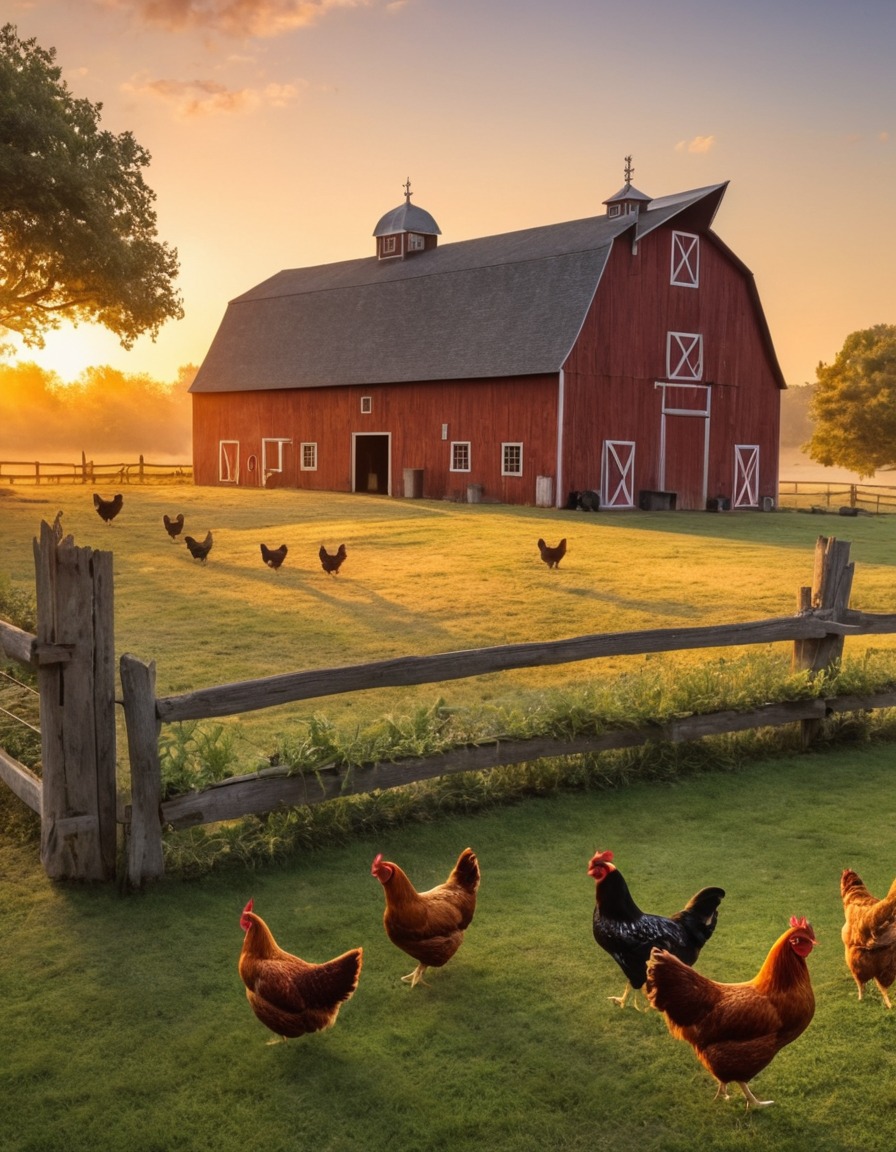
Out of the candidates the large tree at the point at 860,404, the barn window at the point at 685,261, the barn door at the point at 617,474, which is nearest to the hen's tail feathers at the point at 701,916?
the barn door at the point at 617,474

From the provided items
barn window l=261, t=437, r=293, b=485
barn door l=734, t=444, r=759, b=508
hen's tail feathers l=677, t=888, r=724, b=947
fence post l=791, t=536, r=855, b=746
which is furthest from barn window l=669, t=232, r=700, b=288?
hen's tail feathers l=677, t=888, r=724, b=947

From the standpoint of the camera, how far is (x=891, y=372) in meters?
57.7

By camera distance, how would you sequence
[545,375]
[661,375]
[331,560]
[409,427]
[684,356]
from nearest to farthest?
[331,560], [545,375], [661,375], [684,356], [409,427]

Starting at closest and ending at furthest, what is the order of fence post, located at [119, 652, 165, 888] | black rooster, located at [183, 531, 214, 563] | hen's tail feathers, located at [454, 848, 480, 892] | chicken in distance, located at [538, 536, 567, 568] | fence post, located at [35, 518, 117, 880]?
hen's tail feathers, located at [454, 848, 480, 892], fence post, located at [35, 518, 117, 880], fence post, located at [119, 652, 165, 888], chicken in distance, located at [538, 536, 567, 568], black rooster, located at [183, 531, 214, 563]

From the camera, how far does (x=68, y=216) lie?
111ft

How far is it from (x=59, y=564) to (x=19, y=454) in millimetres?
130915

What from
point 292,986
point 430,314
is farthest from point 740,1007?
point 430,314

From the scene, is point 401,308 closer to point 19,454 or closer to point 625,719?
point 625,719

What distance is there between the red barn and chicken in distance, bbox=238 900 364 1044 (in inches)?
1131

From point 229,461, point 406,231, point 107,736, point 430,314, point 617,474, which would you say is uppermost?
point 406,231

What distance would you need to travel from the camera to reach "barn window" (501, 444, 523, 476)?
110 ft

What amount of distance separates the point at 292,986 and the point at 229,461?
1651 inches

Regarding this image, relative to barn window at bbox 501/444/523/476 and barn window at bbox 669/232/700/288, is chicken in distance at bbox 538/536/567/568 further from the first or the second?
barn window at bbox 669/232/700/288

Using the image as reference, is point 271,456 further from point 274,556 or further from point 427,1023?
point 427,1023
